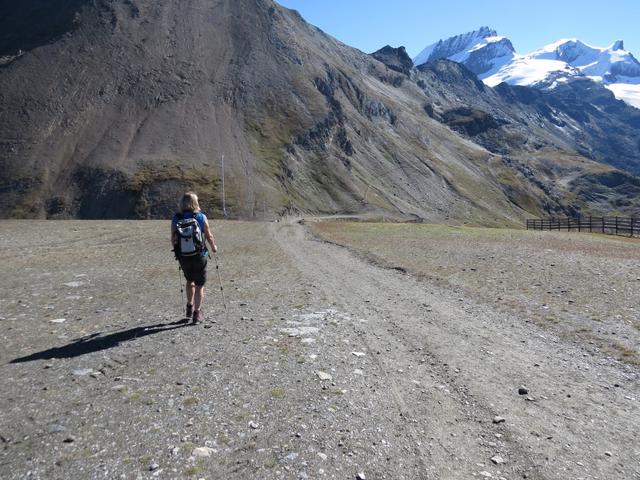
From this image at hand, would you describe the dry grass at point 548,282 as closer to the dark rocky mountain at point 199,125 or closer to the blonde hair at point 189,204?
the blonde hair at point 189,204

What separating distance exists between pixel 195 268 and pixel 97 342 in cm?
268

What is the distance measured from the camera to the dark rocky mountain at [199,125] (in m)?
81.9

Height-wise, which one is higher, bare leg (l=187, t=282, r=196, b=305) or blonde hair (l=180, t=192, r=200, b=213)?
blonde hair (l=180, t=192, r=200, b=213)

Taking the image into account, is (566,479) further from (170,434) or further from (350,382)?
(170,434)

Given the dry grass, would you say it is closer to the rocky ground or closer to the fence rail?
the rocky ground

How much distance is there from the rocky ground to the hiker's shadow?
56 mm

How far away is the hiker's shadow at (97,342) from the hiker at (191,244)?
73cm

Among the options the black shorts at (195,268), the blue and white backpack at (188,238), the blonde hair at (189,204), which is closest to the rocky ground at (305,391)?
the black shorts at (195,268)

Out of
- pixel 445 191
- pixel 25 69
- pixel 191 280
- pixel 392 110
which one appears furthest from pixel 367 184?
pixel 191 280

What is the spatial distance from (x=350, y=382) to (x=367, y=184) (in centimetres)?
9829

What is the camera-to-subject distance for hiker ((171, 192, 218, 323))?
1126cm

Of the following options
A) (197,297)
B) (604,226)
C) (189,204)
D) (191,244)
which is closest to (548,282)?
(197,297)

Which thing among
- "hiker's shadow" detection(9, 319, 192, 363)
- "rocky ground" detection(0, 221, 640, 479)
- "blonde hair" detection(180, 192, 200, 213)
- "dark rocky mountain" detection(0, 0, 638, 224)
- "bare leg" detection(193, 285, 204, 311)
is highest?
"dark rocky mountain" detection(0, 0, 638, 224)

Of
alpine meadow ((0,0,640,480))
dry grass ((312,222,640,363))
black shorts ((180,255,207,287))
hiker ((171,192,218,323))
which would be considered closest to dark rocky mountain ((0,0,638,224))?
alpine meadow ((0,0,640,480))
